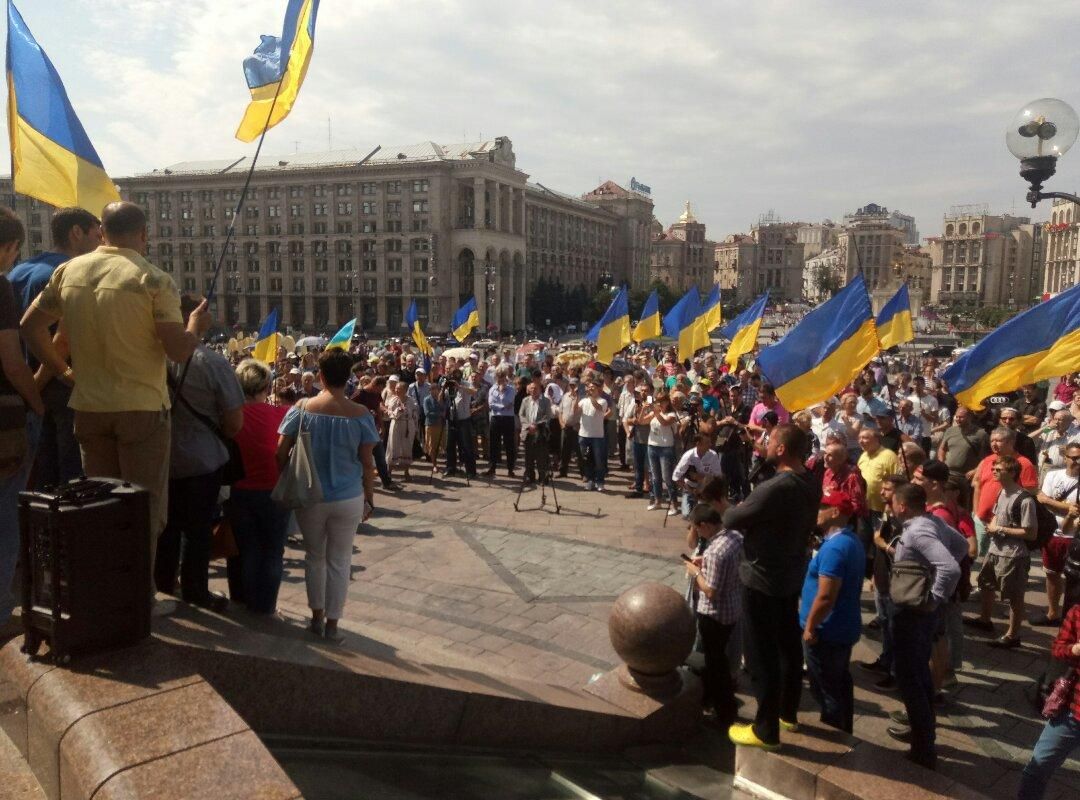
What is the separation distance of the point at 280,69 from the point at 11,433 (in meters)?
3.41

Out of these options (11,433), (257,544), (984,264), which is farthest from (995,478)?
(984,264)

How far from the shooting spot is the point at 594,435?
12836mm

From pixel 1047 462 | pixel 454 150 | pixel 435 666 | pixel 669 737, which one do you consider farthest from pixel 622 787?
pixel 454 150

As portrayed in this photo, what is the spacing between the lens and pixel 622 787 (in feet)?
14.7

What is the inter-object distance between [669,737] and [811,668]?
1013 millimetres

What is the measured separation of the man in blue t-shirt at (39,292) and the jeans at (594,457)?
352 inches

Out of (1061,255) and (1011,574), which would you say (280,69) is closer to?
(1011,574)

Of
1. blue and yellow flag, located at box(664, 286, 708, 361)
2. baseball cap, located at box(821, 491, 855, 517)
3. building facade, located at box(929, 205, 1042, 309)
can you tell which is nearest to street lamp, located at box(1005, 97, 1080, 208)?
baseball cap, located at box(821, 491, 855, 517)

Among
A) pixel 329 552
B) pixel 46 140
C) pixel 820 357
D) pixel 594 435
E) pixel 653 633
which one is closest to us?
pixel 329 552

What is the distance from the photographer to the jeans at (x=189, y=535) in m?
4.54

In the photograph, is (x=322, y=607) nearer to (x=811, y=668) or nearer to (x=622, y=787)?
(x=622, y=787)

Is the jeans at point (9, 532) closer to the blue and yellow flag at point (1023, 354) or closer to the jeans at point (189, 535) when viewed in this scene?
the jeans at point (189, 535)

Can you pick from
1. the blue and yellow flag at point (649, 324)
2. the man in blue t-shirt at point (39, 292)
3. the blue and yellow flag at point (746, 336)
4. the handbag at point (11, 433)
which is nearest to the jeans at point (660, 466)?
the blue and yellow flag at point (746, 336)

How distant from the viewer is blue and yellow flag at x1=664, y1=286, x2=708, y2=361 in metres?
19.8
